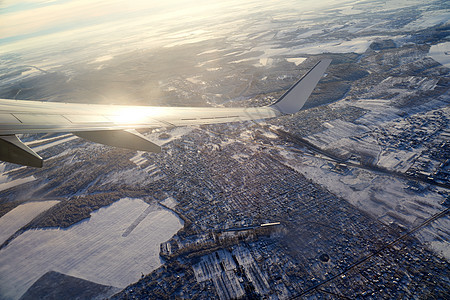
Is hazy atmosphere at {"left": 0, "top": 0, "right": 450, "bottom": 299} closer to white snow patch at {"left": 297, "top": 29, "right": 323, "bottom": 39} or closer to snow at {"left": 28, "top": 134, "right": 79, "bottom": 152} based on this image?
snow at {"left": 28, "top": 134, "right": 79, "bottom": 152}

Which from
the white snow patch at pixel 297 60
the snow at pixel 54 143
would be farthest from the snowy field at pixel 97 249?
the white snow patch at pixel 297 60

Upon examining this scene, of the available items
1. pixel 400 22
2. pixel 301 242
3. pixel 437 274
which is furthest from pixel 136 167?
pixel 400 22

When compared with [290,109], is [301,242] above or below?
below

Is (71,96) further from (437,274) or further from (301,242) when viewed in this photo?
(437,274)

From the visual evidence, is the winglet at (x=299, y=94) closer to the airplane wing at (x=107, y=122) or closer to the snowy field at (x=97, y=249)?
the airplane wing at (x=107, y=122)

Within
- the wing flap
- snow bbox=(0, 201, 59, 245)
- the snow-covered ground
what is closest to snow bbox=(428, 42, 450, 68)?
the snow-covered ground

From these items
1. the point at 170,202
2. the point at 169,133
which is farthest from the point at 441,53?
the point at 170,202
